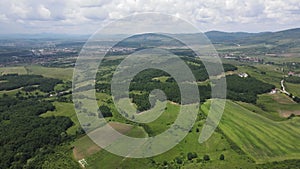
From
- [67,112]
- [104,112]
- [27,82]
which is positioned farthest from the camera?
[27,82]

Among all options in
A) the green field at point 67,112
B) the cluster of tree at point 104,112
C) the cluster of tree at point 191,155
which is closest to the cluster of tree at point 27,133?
the green field at point 67,112

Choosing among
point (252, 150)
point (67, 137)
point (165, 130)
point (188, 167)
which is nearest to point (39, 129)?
point (67, 137)

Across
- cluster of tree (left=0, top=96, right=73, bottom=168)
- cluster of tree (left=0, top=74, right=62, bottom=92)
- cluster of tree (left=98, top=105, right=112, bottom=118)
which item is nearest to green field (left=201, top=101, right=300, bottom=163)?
cluster of tree (left=98, top=105, right=112, bottom=118)

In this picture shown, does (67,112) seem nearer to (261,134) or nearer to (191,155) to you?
(191,155)

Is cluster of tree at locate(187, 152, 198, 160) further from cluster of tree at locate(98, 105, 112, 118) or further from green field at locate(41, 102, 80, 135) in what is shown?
cluster of tree at locate(98, 105, 112, 118)

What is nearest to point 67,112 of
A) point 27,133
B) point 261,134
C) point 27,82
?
point 27,133

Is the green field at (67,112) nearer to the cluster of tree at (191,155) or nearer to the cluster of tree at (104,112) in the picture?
the cluster of tree at (104,112)

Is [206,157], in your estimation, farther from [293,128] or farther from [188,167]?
[293,128]
